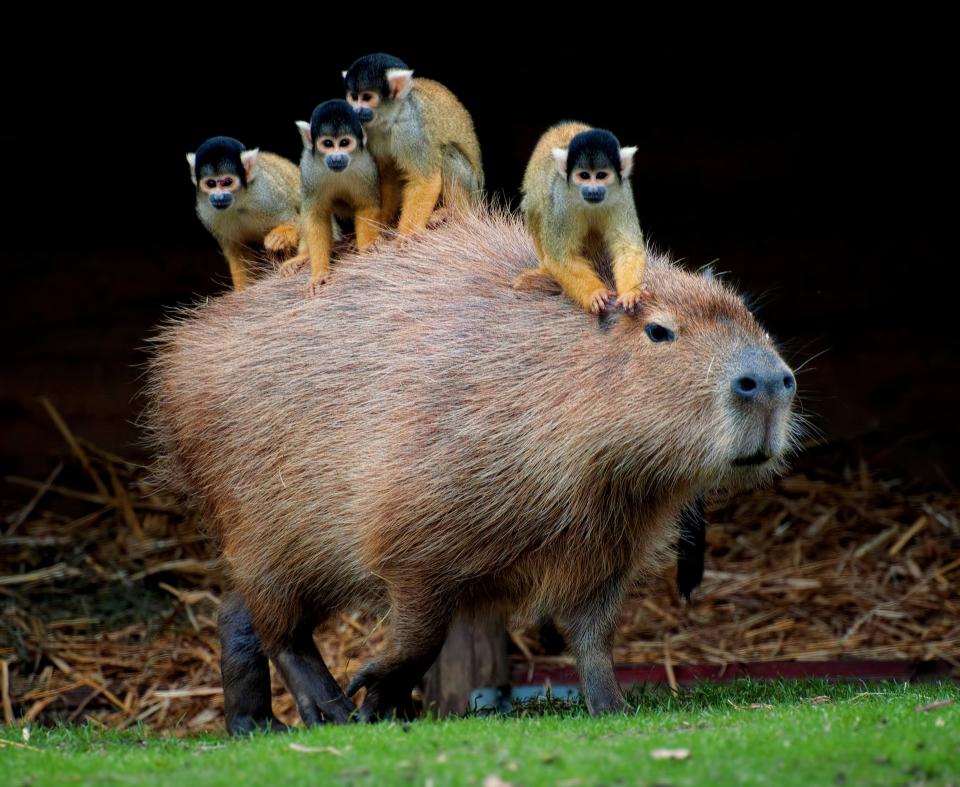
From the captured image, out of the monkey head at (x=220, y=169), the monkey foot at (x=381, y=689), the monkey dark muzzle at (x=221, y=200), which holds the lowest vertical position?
the monkey foot at (x=381, y=689)

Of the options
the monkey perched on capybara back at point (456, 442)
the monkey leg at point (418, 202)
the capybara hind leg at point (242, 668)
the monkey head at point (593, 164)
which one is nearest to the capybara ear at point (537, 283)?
the monkey perched on capybara back at point (456, 442)

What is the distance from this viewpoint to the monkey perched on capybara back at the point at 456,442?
5.89 metres

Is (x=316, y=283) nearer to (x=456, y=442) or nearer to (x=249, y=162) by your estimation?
(x=249, y=162)

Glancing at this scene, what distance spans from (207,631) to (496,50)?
4311 mm

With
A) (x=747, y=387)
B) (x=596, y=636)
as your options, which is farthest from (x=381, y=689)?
(x=747, y=387)

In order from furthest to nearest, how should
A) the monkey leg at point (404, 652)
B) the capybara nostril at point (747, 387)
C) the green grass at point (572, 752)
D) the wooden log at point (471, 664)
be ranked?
the wooden log at point (471, 664) → the monkey leg at point (404, 652) → the capybara nostril at point (747, 387) → the green grass at point (572, 752)

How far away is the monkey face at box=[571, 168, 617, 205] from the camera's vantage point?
5.86 m

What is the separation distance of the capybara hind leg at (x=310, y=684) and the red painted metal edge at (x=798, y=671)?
2433 mm


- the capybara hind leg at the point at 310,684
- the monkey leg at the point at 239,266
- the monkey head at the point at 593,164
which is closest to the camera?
the monkey head at the point at 593,164

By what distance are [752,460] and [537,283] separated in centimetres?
126

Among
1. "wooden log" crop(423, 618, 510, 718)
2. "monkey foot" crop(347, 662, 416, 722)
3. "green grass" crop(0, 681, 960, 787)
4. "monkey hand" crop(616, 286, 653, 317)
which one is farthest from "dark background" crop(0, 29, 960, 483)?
"green grass" crop(0, 681, 960, 787)

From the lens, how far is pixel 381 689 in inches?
253

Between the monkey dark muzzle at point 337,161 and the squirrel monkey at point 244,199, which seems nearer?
the monkey dark muzzle at point 337,161

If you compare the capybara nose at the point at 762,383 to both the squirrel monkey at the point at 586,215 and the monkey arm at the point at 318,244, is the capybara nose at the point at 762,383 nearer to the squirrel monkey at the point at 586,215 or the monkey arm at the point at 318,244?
the squirrel monkey at the point at 586,215
